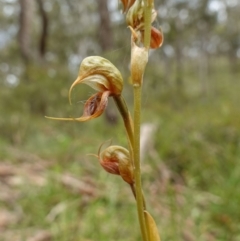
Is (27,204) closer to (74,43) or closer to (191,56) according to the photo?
(74,43)

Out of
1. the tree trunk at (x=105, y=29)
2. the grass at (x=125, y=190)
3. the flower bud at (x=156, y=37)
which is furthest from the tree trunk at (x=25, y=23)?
the flower bud at (x=156, y=37)

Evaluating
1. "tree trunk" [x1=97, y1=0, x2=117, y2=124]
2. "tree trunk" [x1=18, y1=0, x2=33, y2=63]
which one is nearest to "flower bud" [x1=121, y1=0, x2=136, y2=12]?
"tree trunk" [x1=97, y1=0, x2=117, y2=124]

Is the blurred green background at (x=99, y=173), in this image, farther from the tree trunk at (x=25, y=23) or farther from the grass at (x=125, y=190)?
the tree trunk at (x=25, y=23)

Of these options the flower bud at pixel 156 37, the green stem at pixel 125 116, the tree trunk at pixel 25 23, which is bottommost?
the tree trunk at pixel 25 23

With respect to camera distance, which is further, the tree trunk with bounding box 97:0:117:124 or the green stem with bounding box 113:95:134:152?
the tree trunk with bounding box 97:0:117:124

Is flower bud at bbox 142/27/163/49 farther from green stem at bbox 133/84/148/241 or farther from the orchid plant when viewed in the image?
green stem at bbox 133/84/148/241

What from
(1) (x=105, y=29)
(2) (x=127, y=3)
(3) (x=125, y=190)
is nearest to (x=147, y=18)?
(2) (x=127, y=3)

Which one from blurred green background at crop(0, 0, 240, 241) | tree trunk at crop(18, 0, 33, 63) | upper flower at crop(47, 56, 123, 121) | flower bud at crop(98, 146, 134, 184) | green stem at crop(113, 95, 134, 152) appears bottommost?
tree trunk at crop(18, 0, 33, 63)

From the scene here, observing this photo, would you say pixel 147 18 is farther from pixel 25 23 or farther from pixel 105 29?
pixel 25 23
